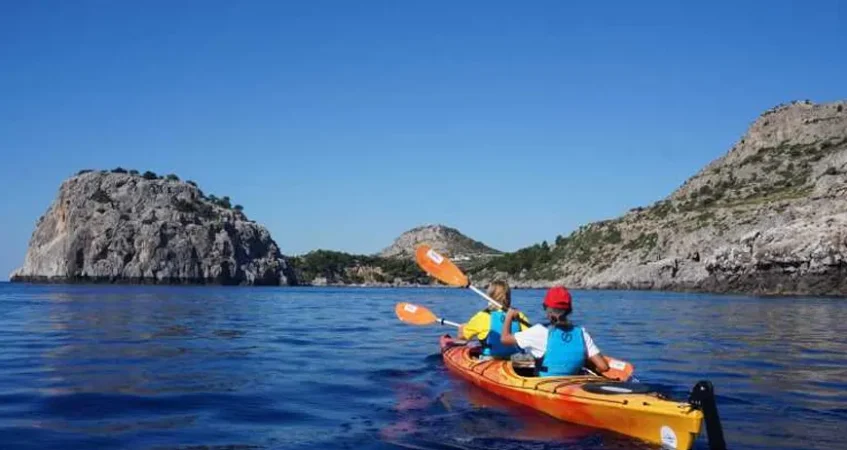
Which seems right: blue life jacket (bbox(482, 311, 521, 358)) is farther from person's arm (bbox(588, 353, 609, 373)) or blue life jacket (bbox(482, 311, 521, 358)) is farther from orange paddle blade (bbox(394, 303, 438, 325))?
orange paddle blade (bbox(394, 303, 438, 325))

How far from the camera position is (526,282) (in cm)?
15188

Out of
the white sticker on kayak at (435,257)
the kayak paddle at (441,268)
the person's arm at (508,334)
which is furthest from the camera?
the white sticker on kayak at (435,257)

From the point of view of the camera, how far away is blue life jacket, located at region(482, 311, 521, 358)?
46.8 feet

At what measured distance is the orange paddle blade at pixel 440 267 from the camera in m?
18.4

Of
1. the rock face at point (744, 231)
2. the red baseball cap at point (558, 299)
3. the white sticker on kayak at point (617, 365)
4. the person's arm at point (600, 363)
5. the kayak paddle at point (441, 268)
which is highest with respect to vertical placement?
the rock face at point (744, 231)

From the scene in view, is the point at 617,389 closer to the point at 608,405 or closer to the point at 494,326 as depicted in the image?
the point at 608,405

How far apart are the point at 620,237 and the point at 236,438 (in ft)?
417

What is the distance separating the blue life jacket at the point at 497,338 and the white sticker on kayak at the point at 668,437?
5.41 m

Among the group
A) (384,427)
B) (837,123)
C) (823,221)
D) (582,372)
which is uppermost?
(837,123)

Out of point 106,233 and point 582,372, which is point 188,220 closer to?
point 106,233

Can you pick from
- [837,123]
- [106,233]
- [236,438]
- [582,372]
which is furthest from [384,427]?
[106,233]

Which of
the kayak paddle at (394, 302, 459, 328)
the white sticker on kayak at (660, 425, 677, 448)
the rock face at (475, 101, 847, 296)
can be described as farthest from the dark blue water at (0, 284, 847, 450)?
the rock face at (475, 101, 847, 296)

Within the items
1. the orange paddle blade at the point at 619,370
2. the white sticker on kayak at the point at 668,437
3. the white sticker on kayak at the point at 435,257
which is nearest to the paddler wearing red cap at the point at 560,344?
the orange paddle blade at the point at 619,370

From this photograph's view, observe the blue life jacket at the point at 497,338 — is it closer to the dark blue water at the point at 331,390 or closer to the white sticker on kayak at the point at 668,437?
the dark blue water at the point at 331,390
